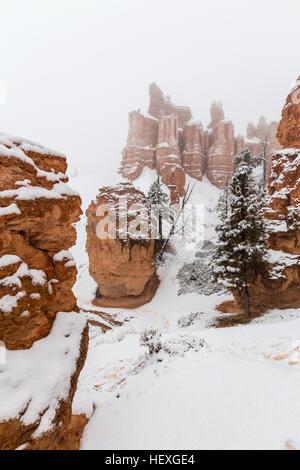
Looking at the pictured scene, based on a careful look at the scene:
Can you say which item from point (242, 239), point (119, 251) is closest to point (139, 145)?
point (119, 251)

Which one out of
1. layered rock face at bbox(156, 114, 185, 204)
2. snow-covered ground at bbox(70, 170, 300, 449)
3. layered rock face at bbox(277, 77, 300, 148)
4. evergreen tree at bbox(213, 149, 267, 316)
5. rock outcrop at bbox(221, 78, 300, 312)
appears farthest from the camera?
layered rock face at bbox(156, 114, 185, 204)

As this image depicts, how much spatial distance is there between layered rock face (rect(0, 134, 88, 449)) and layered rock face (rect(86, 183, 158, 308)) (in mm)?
14112

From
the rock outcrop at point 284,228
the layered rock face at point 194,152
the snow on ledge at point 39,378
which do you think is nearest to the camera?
the snow on ledge at point 39,378

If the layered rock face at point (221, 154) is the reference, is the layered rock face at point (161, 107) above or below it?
above

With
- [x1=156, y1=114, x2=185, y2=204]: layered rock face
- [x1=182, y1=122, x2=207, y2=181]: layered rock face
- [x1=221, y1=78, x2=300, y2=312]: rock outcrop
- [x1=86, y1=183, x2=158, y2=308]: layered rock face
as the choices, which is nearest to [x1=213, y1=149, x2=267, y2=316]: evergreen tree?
[x1=221, y1=78, x2=300, y2=312]: rock outcrop

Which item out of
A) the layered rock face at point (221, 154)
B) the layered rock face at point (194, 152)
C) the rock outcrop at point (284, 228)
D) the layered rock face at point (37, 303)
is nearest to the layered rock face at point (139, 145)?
the layered rock face at point (194, 152)

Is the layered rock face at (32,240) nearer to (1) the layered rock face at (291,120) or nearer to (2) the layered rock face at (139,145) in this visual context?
(1) the layered rock face at (291,120)

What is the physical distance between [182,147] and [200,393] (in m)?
57.1

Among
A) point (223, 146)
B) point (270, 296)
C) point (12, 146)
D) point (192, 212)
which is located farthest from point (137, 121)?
point (12, 146)

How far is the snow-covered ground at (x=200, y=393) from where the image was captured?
11.0 feet

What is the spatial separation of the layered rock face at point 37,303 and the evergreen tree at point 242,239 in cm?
930

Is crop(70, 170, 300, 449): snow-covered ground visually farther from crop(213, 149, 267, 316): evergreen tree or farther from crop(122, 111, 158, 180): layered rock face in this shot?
crop(122, 111, 158, 180): layered rock face

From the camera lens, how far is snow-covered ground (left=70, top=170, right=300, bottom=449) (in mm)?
3363

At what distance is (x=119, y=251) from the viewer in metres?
18.3
